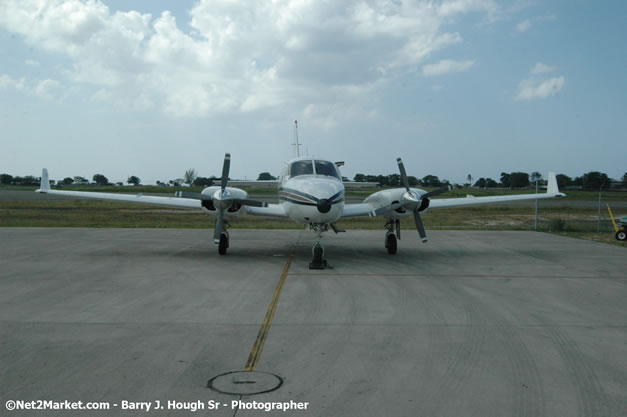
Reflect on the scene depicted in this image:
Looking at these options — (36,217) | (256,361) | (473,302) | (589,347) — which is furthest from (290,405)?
(36,217)

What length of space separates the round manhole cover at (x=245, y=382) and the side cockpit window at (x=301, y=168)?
29.5 feet

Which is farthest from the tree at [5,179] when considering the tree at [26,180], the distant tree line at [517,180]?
the distant tree line at [517,180]

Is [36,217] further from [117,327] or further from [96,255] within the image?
[117,327]

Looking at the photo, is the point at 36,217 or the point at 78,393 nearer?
the point at 78,393

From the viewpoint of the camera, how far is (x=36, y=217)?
31438 millimetres

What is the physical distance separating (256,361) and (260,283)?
502cm

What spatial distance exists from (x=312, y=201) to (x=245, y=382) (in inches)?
286

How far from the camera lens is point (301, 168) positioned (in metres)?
14.0

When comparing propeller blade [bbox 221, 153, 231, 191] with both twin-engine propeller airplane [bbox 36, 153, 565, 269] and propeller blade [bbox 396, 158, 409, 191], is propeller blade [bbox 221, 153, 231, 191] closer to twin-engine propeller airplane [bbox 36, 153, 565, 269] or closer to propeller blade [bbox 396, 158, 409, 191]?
twin-engine propeller airplane [bbox 36, 153, 565, 269]

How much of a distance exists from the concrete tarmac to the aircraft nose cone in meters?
1.63

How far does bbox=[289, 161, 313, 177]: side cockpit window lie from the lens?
1384cm

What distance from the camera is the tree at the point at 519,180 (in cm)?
11800

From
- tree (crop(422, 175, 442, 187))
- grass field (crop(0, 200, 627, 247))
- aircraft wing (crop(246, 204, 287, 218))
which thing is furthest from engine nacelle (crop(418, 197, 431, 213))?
tree (crop(422, 175, 442, 187))

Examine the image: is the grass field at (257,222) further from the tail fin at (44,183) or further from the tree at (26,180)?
the tree at (26,180)
